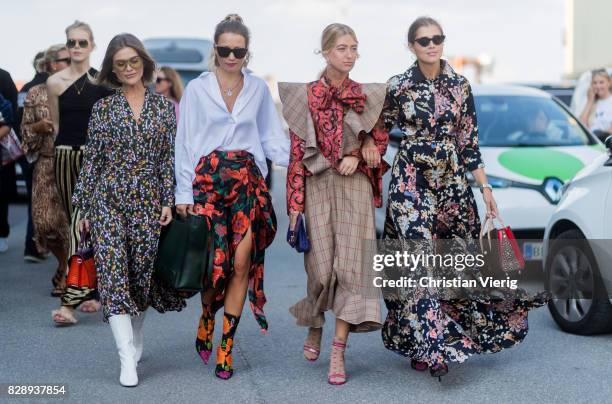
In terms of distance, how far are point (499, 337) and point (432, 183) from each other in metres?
0.92

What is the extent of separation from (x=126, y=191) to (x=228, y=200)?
0.55m

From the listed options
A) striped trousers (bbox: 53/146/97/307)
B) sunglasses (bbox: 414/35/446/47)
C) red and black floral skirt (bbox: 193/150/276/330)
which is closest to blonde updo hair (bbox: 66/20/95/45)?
striped trousers (bbox: 53/146/97/307)

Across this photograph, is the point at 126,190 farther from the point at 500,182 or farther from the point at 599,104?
the point at 599,104

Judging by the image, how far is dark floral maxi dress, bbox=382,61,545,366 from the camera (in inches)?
218

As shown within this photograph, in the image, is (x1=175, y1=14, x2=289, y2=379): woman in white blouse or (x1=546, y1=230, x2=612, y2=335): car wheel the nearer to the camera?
(x1=175, y1=14, x2=289, y2=379): woman in white blouse

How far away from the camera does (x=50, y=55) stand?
9.23 m

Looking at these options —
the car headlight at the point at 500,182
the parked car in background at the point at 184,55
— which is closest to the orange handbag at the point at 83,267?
the car headlight at the point at 500,182

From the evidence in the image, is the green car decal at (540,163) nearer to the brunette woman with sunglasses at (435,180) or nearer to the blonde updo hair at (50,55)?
the brunette woman with sunglasses at (435,180)

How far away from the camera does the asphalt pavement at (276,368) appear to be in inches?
210

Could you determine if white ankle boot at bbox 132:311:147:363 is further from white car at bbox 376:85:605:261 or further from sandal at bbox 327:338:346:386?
white car at bbox 376:85:605:261

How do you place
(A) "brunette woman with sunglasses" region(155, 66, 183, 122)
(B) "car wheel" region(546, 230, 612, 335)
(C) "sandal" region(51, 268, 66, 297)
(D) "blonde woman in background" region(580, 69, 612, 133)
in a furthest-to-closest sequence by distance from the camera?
1. (D) "blonde woman in background" region(580, 69, 612, 133)
2. (A) "brunette woman with sunglasses" region(155, 66, 183, 122)
3. (C) "sandal" region(51, 268, 66, 297)
4. (B) "car wheel" region(546, 230, 612, 335)

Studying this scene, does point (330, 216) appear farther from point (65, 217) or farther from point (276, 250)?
point (276, 250)

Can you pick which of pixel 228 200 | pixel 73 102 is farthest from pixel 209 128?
pixel 73 102

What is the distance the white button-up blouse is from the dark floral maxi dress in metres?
0.67
